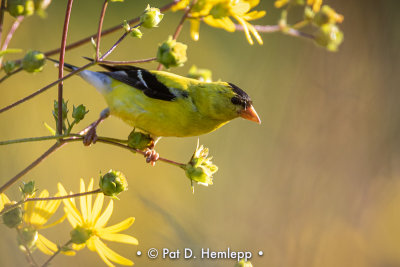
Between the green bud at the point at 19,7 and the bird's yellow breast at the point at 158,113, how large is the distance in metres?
0.75

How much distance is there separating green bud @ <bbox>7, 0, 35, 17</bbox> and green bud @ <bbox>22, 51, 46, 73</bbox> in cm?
10

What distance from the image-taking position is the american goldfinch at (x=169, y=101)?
6.30 ft

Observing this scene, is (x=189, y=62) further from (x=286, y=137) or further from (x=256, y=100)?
(x=286, y=137)

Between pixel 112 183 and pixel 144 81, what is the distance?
88 centimetres

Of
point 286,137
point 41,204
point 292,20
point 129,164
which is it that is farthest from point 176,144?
point 41,204

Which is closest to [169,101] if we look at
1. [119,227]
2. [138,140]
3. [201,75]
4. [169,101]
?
[169,101]

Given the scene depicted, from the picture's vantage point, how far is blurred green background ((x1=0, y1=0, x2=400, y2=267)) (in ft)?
10.3

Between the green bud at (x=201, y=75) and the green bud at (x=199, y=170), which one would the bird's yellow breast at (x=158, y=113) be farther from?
the green bud at (x=199, y=170)

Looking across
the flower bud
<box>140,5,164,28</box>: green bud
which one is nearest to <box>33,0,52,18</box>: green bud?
<box>140,5,164,28</box>: green bud

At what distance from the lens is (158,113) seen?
1.93 m

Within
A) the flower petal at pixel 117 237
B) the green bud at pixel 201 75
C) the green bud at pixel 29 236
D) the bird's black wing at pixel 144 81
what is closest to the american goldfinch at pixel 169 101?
the bird's black wing at pixel 144 81

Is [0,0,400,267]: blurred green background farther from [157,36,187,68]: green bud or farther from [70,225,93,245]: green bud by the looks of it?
[157,36,187,68]: green bud

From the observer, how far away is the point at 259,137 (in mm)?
4215

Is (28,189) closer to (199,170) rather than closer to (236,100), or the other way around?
(199,170)
